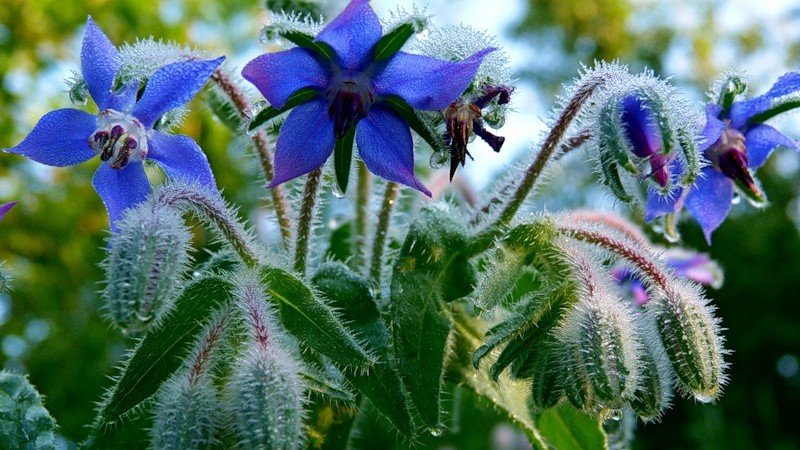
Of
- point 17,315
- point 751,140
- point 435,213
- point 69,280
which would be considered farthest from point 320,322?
point 17,315

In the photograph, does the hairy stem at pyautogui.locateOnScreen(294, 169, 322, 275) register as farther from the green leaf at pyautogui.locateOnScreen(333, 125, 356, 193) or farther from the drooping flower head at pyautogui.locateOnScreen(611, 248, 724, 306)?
the drooping flower head at pyautogui.locateOnScreen(611, 248, 724, 306)

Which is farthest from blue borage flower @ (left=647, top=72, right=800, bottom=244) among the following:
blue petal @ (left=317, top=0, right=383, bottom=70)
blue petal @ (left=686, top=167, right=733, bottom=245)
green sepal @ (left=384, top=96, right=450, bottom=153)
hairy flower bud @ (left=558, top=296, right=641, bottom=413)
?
blue petal @ (left=317, top=0, right=383, bottom=70)

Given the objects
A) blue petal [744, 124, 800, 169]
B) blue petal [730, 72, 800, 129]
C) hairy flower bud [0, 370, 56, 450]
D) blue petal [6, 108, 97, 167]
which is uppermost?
blue petal [730, 72, 800, 129]

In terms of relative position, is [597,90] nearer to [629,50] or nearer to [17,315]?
[17,315]

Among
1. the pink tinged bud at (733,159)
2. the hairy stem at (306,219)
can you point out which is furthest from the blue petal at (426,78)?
the pink tinged bud at (733,159)

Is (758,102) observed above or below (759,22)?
below

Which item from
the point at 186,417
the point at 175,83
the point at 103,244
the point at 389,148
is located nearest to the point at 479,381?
the point at 389,148
